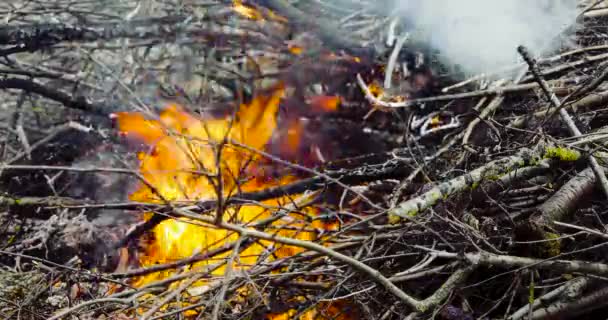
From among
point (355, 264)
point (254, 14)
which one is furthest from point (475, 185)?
point (254, 14)

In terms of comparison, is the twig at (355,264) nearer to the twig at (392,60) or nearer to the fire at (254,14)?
the twig at (392,60)

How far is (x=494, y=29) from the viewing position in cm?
430

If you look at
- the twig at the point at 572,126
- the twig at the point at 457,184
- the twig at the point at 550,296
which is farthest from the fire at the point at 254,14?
the twig at the point at 550,296

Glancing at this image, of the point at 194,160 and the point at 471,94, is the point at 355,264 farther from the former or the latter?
the point at 194,160

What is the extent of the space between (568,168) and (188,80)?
3473 mm

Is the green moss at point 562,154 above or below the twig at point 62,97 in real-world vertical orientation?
above

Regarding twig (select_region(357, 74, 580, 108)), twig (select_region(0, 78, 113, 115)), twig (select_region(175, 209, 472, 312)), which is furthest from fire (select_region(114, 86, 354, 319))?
twig (select_region(175, 209, 472, 312))

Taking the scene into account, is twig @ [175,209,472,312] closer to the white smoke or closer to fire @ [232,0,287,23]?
the white smoke

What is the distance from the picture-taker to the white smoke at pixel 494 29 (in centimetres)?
417

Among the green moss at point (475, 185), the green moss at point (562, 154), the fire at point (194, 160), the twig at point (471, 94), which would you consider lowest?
the fire at point (194, 160)

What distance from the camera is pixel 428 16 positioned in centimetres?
465

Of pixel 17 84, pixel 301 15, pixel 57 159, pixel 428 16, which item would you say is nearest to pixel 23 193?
pixel 57 159

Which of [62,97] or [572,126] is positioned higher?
[572,126]

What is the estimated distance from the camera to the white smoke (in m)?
4.17
